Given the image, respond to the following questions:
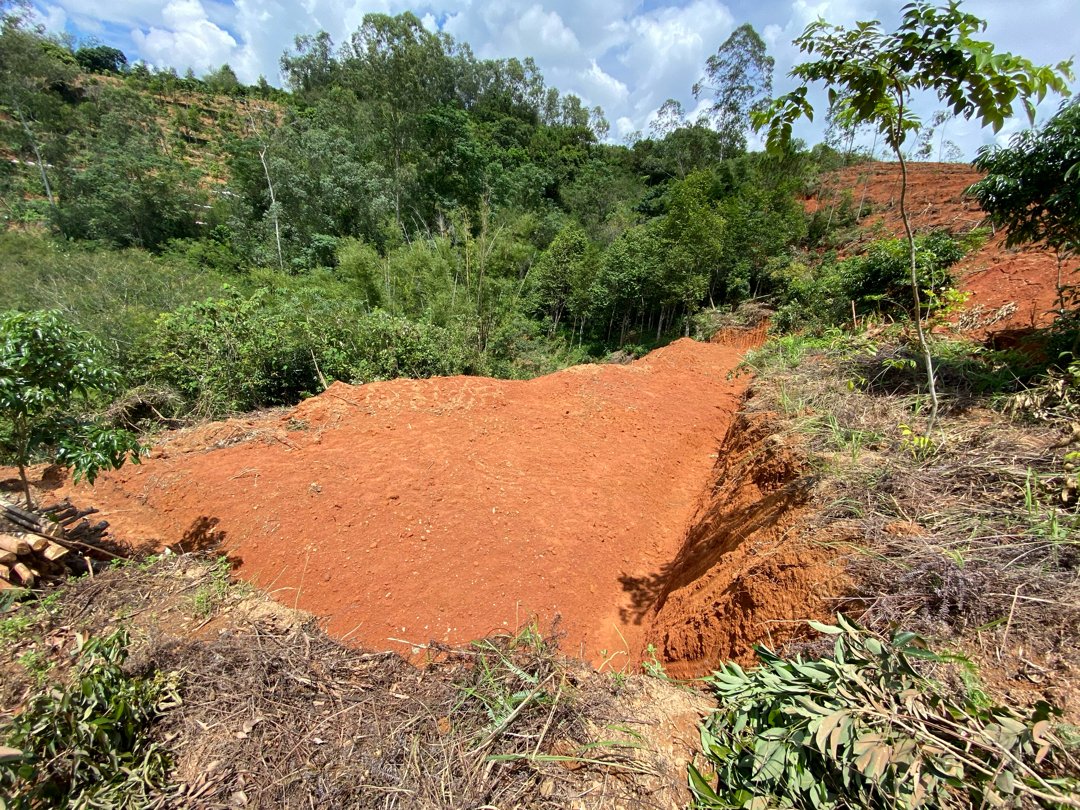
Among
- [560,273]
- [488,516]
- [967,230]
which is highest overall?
[967,230]

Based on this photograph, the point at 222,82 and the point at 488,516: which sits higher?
the point at 222,82

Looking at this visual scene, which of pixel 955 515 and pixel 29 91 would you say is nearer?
pixel 955 515

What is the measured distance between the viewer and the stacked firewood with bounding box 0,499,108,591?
270 centimetres

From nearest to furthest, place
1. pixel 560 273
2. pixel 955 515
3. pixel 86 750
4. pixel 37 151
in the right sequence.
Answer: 1. pixel 86 750
2. pixel 955 515
3. pixel 560 273
4. pixel 37 151

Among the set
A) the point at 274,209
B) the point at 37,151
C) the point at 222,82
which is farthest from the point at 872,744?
the point at 222,82

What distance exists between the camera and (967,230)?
12.1 meters

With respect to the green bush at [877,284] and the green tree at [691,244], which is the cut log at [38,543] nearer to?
the green bush at [877,284]

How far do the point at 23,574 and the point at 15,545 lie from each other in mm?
196

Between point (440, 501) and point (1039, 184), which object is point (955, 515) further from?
point (440, 501)

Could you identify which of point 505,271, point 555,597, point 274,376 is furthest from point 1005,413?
point 505,271

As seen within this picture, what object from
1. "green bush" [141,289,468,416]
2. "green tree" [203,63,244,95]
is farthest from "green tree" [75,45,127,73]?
"green bush" [141,289,468,416]

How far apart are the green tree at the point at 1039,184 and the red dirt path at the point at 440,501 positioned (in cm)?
359

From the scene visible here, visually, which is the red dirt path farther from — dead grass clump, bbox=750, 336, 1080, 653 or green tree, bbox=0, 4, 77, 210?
green tree, bbox=0, 4, 77, 210

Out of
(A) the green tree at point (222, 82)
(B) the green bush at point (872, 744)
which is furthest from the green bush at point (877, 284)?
(A) the green tree at point (222, 82)
